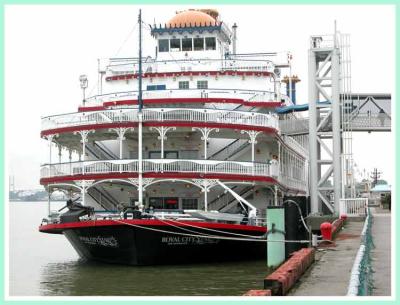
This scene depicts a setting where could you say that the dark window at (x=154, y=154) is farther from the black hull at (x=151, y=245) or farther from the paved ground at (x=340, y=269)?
the paved ground at (x=340, y=269)

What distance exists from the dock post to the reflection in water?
31.0 inches

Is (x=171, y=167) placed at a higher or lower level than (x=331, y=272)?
higher

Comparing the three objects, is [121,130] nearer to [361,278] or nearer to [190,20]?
[190,20]

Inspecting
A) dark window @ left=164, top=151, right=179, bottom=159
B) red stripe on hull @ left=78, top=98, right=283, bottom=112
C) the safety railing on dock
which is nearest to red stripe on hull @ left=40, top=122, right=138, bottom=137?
dark window @ left=164, top=151, right=179, bottom=159

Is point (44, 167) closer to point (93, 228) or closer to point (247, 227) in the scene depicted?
point (93, 228)

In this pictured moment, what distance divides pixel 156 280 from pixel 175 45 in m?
15.2

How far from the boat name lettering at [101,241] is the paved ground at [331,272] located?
22.4 ft

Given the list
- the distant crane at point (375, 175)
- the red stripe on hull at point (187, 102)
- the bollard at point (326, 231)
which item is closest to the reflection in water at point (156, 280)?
the bollard at point (326, 231)

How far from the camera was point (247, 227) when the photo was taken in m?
24.7

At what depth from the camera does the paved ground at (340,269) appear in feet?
44.4

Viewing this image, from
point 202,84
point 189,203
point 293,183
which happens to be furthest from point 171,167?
point 293,183

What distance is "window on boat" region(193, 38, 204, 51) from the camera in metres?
33.8

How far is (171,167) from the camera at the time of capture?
1016 inches

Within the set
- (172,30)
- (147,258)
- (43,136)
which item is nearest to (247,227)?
(147,258)
